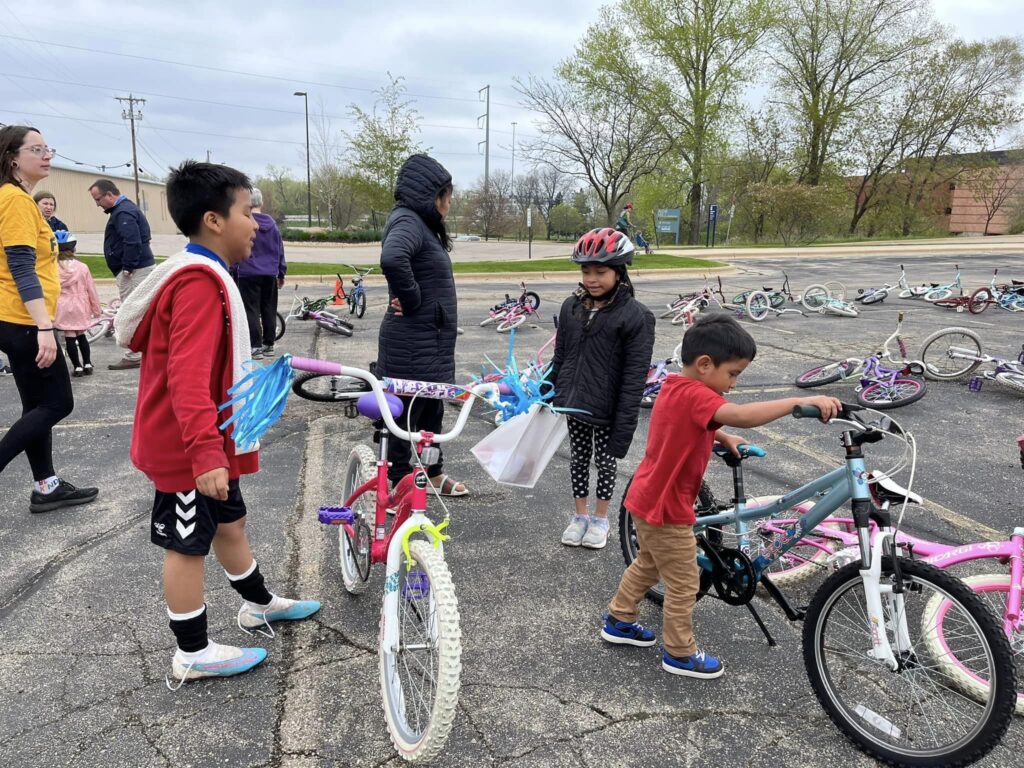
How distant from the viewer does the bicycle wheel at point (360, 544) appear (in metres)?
2.99

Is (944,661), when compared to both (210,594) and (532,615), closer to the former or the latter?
(532,615)

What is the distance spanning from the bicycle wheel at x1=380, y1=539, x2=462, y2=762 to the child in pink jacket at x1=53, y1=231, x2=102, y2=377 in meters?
6.65

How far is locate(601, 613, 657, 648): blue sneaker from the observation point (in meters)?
2.82

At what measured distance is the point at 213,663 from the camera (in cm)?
253

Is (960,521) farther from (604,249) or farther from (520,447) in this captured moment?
(520,447)

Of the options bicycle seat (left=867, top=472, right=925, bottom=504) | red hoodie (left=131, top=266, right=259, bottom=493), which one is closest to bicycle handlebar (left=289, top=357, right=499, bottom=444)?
red hoodie (left=131, top=266, right=259, bottom=493)

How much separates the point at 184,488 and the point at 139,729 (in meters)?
0.86

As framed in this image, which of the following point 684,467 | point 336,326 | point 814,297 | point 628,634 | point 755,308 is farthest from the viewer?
point 814,297

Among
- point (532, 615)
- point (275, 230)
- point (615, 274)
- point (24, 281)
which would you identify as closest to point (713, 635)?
point (532, 615)

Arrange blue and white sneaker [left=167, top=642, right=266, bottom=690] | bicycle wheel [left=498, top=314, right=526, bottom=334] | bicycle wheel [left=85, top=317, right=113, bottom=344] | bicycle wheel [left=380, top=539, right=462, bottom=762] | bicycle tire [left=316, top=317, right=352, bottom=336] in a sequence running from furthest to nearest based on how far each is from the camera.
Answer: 1. bicycle wheel [left=498, top=314, right=526, bottom=334]
2. bicycle tire [left=316, top=317, right=352, bottom=336]
3. bicycle wheel [left=85, top=317, right=113, bottom=344]
4. blue and white sneaker [left=167, top=642, right=266, bottom=690]
5. bicycle wheel [left=380, top=539, right=462, bottom=762]

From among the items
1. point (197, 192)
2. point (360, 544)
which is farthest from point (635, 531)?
point (197, 192)

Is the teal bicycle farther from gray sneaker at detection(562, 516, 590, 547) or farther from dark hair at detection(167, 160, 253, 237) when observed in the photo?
dark hair at detection(167, 160, 253, 237)

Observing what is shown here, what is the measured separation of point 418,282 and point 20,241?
2144 mm

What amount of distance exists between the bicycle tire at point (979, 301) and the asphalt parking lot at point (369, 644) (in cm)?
871
